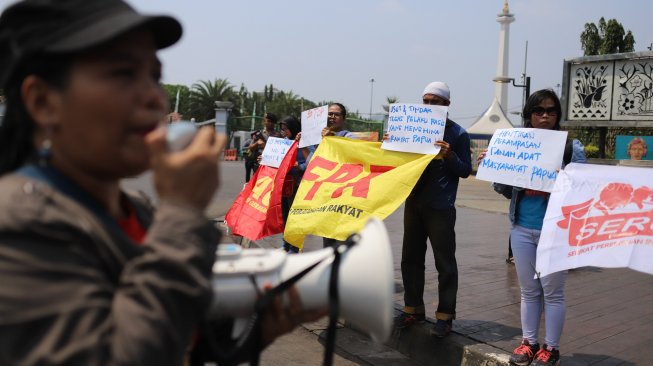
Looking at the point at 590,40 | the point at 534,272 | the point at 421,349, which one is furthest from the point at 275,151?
the point at 590,40

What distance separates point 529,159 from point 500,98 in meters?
36.8

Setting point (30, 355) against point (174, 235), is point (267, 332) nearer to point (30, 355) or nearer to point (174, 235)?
point (174, 235)

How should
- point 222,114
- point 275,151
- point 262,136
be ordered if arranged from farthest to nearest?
point 222,114
point 262,136
point 275,151

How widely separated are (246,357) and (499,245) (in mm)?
7779

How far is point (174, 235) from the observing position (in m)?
1.03

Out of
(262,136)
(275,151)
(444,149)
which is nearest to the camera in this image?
(444,149)

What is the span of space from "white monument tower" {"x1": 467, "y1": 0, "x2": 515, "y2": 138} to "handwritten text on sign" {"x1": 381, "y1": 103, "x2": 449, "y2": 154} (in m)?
26.8

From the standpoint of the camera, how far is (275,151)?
679 cm

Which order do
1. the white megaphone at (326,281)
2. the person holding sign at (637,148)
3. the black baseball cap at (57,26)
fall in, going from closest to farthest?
the black baseball cap at (57,26)
the white megaphone at (326,281)
the person holding sign at (637,148)

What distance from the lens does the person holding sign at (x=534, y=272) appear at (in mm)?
3822

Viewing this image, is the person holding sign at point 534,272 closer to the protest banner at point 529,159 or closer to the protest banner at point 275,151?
the protest banner at point 529,159

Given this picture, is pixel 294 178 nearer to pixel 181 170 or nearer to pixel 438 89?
pixel 438 89

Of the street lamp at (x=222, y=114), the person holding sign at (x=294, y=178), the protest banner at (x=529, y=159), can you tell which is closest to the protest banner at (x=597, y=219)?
the protest banner at (x=529, y=159)

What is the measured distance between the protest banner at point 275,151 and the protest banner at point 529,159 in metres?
2.94
